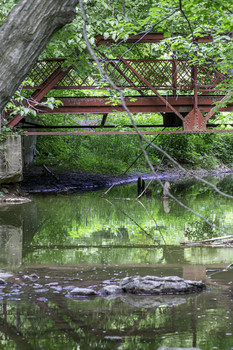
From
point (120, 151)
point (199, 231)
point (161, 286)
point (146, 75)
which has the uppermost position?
point (146, 75)

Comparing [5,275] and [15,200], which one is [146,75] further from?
[5,275]

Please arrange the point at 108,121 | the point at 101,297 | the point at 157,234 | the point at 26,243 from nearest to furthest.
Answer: the point at 101,297, the point at 26,243, the point at 157,234, the point at 108,121

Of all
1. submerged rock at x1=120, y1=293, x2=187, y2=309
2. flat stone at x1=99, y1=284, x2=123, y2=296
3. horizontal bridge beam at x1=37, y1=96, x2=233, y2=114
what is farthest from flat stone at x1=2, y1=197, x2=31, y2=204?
submerged rock at x1=120, y1=293, x2=187, y2=309

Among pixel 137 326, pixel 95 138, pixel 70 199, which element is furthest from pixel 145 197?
pixel 137 326

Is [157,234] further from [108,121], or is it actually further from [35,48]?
[108,121]

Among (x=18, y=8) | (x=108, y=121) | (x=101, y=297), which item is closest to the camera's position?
(x=18, y=8)

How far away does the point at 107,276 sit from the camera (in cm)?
645

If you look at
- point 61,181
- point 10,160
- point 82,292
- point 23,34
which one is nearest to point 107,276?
point 82,292

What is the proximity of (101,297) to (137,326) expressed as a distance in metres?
0.94

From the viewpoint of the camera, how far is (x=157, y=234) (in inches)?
381

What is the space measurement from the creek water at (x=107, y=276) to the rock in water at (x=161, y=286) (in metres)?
0.13

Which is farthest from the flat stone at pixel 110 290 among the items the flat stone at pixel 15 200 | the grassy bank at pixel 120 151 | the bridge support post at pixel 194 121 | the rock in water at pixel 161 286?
the grassy bank at pixel 120 151

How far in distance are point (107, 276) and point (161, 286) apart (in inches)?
40.0

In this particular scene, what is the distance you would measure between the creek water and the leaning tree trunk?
89.1 inches
